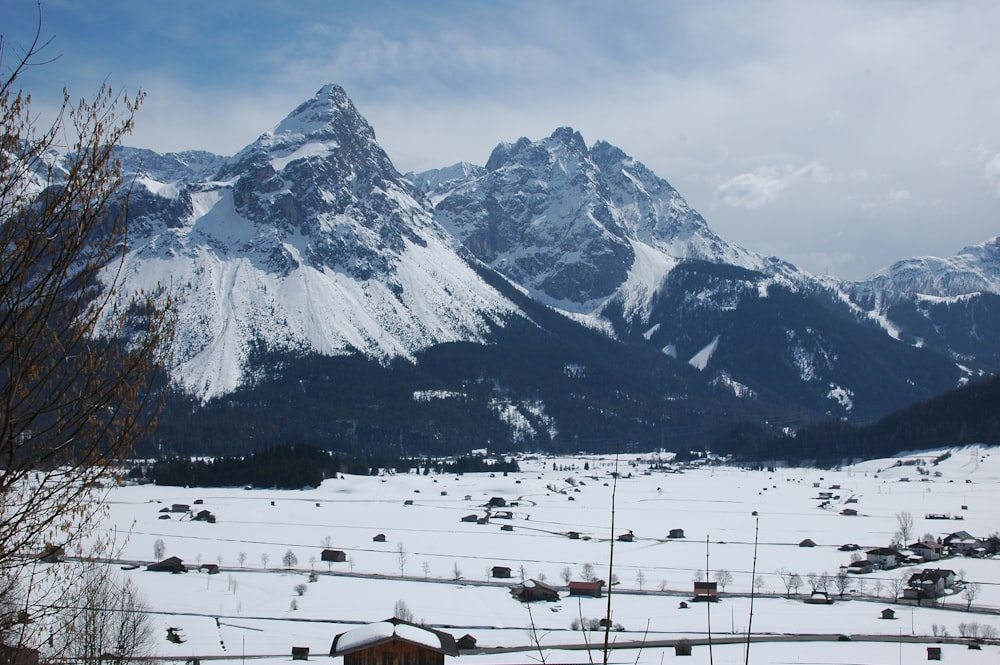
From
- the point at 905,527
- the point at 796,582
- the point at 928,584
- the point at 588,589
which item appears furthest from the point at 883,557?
the point at 588,589

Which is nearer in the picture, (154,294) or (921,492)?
(154,294)

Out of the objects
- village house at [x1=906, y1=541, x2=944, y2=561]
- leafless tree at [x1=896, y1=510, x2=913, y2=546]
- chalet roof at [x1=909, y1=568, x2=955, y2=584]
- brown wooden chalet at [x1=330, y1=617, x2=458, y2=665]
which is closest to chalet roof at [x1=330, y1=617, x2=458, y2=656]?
brown wooden chalet at [x1=330, y1=617, x2=458, y2=665]

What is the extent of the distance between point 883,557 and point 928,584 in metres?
13.4

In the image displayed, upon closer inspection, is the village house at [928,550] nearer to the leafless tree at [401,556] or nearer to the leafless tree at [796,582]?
the leafless tree at [796,582]

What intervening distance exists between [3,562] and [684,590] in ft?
204

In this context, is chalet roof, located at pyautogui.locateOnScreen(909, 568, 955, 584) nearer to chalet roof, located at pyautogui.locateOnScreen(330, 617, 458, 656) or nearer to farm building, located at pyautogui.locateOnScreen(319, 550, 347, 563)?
farm building, located at pyautogui.locateOnScreen(319, 550, 347, 563)

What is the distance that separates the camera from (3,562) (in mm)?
9234

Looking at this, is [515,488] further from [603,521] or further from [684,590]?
[684,590]

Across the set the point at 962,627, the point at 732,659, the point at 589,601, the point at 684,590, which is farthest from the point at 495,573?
the point at 962,627

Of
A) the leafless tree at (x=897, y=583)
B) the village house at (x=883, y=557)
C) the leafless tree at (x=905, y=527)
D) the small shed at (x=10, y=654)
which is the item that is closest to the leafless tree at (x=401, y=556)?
the leafless tree at (x=897, y=583)

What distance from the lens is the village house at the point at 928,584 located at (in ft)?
208

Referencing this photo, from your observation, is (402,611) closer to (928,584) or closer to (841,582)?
(841,582)

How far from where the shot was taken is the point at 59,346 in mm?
8797

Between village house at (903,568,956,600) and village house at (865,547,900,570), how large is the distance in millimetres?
9494
